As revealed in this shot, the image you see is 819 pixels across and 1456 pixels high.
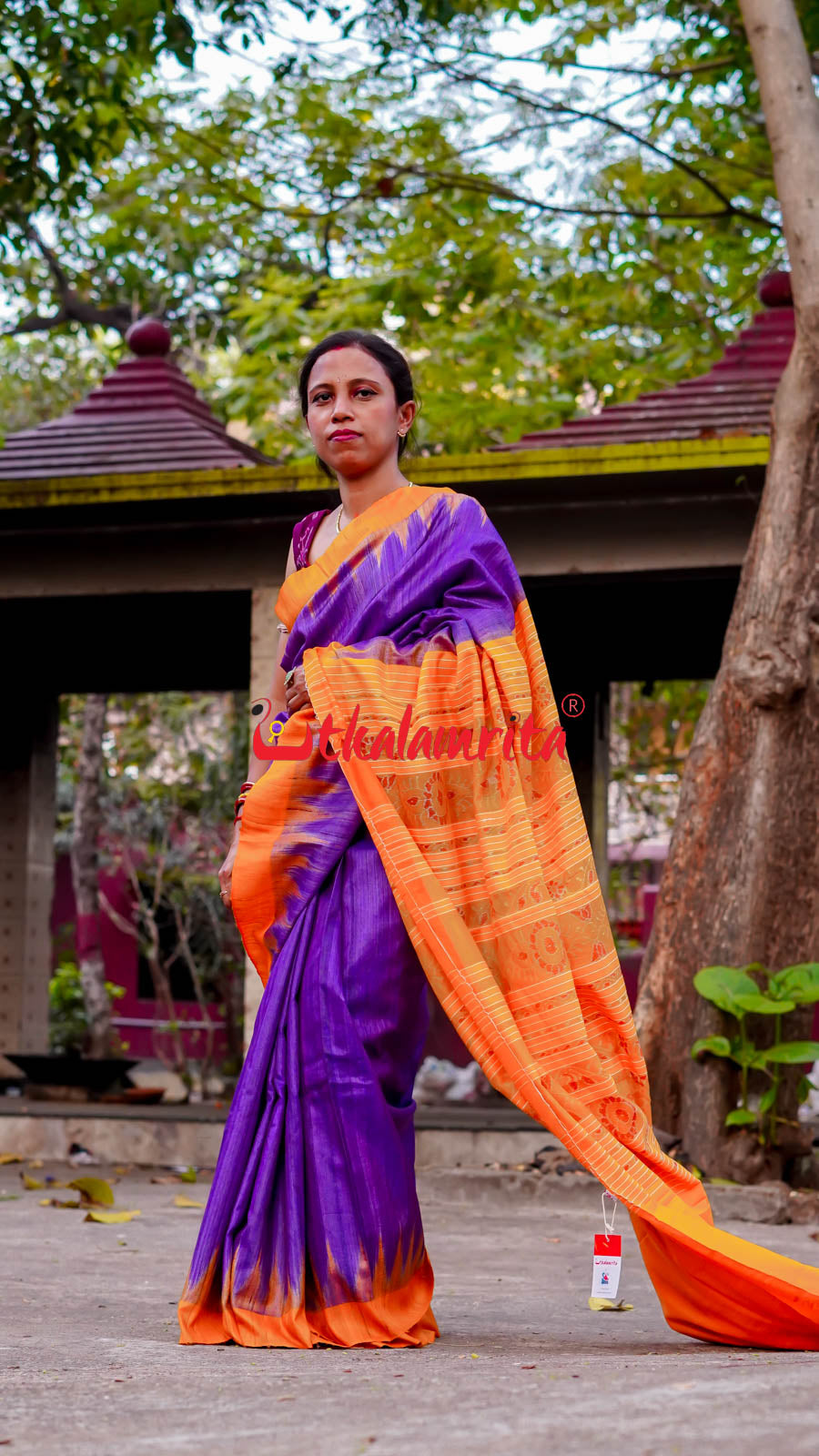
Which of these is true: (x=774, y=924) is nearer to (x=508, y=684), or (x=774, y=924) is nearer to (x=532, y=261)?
(x=508, y=684)

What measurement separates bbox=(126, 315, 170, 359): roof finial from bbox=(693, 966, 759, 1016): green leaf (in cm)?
458

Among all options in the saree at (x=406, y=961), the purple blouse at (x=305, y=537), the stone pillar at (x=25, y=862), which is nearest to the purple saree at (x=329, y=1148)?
the saree at (x=406, y=961)

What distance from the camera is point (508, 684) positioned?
3141 mm

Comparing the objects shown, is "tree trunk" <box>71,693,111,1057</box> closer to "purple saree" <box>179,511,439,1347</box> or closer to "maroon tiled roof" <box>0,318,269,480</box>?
"maroon tiled roof" <box>0,318,269,480</box>

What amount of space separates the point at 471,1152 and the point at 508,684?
455 cm

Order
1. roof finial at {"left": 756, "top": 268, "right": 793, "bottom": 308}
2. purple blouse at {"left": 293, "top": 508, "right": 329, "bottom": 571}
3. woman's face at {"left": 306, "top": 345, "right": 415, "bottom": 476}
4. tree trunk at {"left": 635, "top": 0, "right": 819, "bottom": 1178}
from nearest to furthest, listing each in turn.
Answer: woman's face at {"left": 306, "top": 345, "right": 415, "bottom": 476}
purple blouse at {"left": 293, "top": 508, "right": 329, "bottom": 571}
tree trunk at {"left": 635, "top": 0, "right": 819, "bottom": 1178}
roof finial at {"left": 756, "top": 268, "right": 793, "bottom": 308}

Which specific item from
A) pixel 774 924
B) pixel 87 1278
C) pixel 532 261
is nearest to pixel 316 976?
pixel 87 1278

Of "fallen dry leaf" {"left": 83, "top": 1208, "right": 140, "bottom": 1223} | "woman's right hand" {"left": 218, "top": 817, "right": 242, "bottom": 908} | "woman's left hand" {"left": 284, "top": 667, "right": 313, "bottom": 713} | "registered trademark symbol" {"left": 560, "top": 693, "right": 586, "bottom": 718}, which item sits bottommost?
"fallen dry leaf" {"left": 83, "top": 1208, "right": 140, "bottom": 1223}

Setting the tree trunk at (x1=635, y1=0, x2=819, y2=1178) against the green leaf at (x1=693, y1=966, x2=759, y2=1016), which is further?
the tree trunk at (x1=635, y1=0, x2=819, y2=1178)

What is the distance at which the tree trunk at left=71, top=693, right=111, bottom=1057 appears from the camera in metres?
13.1

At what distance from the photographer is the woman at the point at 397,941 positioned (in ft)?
9.28

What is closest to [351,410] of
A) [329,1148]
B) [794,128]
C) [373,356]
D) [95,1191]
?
[373,356]

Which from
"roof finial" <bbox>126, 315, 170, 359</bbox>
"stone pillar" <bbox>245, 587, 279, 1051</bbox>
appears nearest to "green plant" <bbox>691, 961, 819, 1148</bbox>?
"stone pillar" <bbox>245, 587, 279, 1051</bbox>

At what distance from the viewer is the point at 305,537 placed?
11.3 ft
